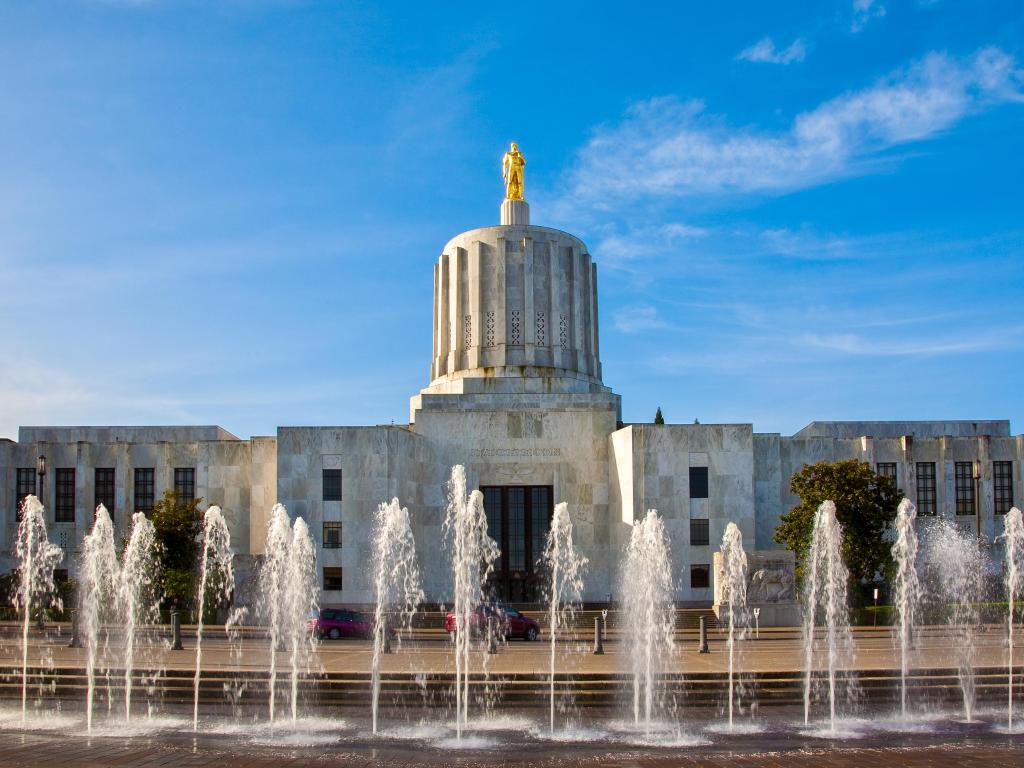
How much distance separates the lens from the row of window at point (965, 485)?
139ft

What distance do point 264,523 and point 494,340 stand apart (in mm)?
11554

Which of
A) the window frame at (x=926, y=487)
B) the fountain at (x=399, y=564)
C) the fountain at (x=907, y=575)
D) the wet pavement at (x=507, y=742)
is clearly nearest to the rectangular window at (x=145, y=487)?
the fountain at (x=399, y=564)

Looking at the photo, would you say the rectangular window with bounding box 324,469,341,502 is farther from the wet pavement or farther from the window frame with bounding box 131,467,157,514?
the wet pavement

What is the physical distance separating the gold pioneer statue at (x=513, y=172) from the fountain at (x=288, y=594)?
17583 millimetres

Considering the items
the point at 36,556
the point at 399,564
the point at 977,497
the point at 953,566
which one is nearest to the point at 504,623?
the point at 399,564

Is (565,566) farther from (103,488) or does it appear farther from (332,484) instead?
(103,488)

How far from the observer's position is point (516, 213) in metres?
46.7

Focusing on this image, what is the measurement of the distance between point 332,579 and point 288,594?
768 cm

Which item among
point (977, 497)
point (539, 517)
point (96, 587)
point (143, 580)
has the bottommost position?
point (143, 580)

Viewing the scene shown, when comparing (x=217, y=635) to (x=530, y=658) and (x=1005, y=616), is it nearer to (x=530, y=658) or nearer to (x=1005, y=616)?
(x=530, y=658)

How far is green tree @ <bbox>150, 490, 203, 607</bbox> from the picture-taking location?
1372 inches

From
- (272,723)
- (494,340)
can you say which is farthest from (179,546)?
(272,723)

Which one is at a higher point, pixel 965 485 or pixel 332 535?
pixel 965 485

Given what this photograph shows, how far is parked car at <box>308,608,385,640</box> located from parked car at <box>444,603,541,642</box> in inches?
92.8
